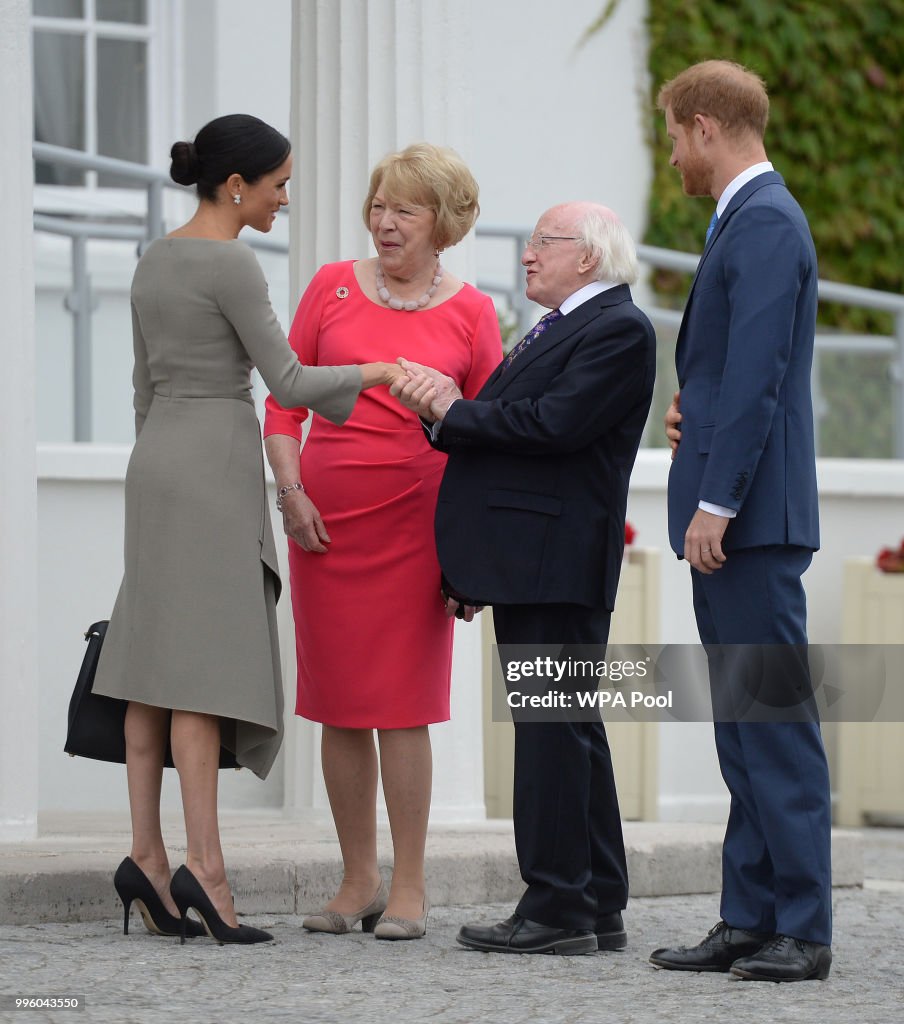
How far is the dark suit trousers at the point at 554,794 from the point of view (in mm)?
4020

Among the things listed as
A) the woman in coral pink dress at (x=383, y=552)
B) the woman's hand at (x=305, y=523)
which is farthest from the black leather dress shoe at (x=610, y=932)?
the woman's hand at (x=305, y=523)

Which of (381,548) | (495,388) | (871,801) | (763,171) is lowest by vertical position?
(871,801)

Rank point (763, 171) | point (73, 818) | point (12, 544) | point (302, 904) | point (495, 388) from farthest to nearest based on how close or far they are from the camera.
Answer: point (73, 818), point (12, 544), point (302, 904), point (495, 388), point (763, 171)

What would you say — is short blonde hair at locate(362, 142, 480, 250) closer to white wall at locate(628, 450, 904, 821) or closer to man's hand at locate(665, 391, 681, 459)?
man's hand at locate(665, 391, 681, 459)

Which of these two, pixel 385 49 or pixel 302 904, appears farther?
pixel 385 49

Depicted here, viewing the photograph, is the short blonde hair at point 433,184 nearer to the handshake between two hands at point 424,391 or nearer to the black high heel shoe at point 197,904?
the handshake between two hands at point 424,391

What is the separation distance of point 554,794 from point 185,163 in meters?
1.54

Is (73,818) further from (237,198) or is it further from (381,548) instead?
(237,198)

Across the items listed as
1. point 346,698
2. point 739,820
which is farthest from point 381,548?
point 739,820

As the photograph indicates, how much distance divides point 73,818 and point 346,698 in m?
2.15

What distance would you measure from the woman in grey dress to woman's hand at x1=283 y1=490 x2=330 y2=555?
0.12 metres

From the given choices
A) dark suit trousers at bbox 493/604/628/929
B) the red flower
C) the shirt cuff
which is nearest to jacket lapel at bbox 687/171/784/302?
the shirt cuff

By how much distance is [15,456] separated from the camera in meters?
5.07

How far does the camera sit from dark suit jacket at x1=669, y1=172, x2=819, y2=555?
368 cm
